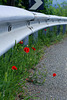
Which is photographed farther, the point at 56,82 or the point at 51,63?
the point at 51,63

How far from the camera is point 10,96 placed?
2.34 meters

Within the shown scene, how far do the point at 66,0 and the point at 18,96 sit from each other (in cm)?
1037

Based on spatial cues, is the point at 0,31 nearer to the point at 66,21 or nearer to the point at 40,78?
the point at 40,78

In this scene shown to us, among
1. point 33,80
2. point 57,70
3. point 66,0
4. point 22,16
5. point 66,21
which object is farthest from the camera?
point 66,0

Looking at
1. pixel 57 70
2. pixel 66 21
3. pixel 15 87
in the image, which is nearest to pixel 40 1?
pixel 66 21

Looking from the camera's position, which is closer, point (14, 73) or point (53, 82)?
point (14, 73)

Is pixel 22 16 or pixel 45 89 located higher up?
pixel 22 16

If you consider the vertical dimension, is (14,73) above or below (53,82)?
above

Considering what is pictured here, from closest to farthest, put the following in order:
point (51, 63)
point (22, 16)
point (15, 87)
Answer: point (15, 87) → point (22, 16) → point (51, 63)

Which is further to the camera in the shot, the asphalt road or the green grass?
the asphalt road

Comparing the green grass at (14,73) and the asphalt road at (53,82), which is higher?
the green grass at (14,73)

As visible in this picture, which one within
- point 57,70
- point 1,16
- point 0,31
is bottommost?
point 57,70

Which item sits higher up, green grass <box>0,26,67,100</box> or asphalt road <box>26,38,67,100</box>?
green grass <box>0,26,67,100</box>

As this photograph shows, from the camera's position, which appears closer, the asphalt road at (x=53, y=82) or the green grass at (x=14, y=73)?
the green grass at (x=14, y=73)
